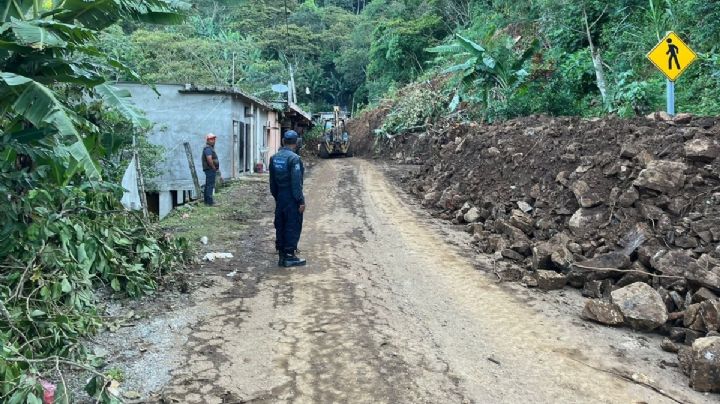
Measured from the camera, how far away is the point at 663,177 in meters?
7.17

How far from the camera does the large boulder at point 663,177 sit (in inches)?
278

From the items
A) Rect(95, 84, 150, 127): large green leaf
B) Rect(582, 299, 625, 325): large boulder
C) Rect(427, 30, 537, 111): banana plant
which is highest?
Rect(427, 30, 537, 111): banana plant

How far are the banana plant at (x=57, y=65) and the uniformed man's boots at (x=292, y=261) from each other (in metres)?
2.93

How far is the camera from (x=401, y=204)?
13.3 meters

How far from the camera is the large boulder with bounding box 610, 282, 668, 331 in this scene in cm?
509

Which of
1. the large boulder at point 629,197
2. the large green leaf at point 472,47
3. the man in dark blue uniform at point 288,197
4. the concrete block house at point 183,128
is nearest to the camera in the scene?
the large boulder at point 629,197

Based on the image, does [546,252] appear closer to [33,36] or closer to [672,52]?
[672,52]

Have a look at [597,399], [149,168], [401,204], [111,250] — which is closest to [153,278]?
[111,250]

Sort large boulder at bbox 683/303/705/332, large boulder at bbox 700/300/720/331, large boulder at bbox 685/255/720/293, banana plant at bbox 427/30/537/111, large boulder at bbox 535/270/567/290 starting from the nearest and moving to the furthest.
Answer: large boulder at bbox 700/300/720/331
large boulder at bbox 683/303/705/332
large boulder at bbox 685/255/720/293
large boulder at bbox 535/270/567/290
banana plant at bbox 427/30/537/111

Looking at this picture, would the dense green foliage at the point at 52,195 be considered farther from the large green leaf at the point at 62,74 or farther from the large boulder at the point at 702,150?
the large boulder at the point at 702,150

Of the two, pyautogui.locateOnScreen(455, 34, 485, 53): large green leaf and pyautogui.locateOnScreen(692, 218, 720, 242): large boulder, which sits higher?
pyautogui.locateOnScreen(455, 34, 485, 53): large green leaf

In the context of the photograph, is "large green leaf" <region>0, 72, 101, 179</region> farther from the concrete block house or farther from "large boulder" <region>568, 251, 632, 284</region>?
the concrete block house

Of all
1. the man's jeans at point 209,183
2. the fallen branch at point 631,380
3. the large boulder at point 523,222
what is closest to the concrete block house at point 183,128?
the man's jeans at point 209,183

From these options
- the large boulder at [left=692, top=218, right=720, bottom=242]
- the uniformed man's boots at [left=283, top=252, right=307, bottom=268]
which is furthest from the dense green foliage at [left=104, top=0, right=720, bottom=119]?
the large boulder at [left=692, top=218, right=720, bottom=242]
